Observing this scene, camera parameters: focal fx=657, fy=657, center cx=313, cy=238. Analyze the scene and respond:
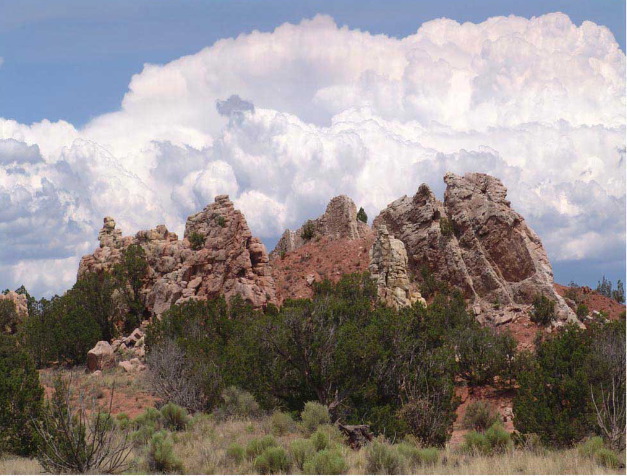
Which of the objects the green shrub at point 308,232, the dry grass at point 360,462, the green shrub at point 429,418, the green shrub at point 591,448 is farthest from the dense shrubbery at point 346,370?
the green shrub at point 308,232

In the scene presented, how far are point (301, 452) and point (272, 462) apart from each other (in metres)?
0.69

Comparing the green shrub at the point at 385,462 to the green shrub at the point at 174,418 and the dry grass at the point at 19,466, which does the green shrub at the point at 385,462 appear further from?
the green shrub at the point at 174,418

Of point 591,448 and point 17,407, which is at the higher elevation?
point 17,407

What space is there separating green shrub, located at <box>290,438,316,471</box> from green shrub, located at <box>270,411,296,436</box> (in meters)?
5.17

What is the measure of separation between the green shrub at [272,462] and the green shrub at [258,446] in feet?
2.74

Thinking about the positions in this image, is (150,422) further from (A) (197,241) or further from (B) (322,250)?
(B) (322,250)

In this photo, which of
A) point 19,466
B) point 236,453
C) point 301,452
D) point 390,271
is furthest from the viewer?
point 390,271

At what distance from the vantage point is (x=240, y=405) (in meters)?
24.4

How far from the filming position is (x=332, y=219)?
6344 cm

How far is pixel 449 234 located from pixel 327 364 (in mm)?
27788

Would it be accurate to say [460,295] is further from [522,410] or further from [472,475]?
[472,475]

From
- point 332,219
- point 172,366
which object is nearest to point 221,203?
point 332,219

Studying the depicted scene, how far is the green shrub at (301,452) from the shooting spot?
46.5 feet

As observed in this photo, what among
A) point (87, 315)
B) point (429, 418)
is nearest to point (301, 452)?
point (429, 418)
